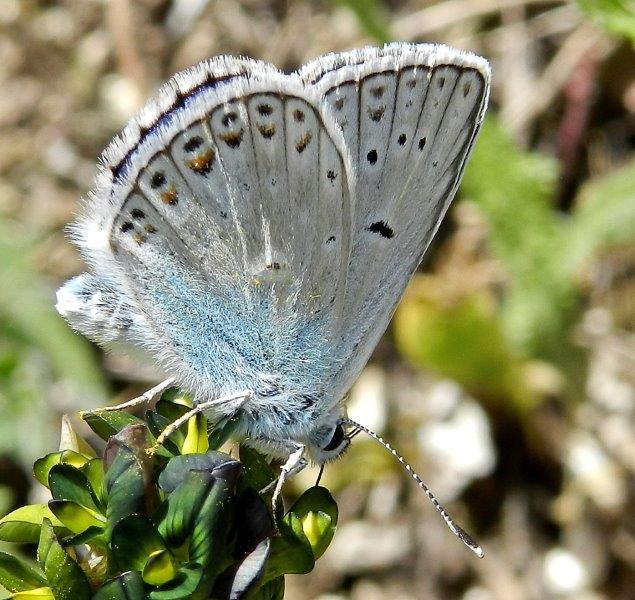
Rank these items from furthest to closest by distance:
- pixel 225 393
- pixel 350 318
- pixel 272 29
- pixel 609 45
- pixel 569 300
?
pixel 272 29 → pixel 609 45 → pixel 569 300 → pixel 350 318 → pixel 225 393

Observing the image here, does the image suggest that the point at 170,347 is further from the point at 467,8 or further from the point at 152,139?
the point at 467,8

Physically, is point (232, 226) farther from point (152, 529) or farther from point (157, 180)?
point (152, 529)

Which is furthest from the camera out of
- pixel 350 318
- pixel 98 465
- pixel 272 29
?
pixel 272 29

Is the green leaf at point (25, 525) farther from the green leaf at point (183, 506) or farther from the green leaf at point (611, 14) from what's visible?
the green leaf at point (611, 14)

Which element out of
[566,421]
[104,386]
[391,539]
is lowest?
[391,539]

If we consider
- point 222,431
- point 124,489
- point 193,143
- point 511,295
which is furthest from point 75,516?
point 511,295

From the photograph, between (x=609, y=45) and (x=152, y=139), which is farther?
(x=609, y=45)

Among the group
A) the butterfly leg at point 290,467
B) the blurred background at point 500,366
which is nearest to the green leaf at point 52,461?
the butterfly leg at point 290,467

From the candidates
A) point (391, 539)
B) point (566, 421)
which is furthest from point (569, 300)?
point (391, 539)

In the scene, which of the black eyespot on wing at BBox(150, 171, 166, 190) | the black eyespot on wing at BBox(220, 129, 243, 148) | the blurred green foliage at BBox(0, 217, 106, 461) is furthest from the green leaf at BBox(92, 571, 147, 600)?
the blurred green foliage at BBox(0, 217, 106, 461)
